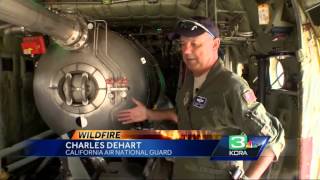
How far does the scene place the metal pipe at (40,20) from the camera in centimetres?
122

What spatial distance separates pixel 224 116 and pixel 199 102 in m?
0.13

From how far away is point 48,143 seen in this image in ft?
4.57

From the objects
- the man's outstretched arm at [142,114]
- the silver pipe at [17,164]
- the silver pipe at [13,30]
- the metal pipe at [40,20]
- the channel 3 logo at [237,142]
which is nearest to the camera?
the metal pipe at [40,20]

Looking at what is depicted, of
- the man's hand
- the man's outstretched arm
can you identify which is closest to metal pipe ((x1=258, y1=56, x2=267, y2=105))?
the man's outstretched arm

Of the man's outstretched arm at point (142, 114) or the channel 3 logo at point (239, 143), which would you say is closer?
the channel 3 logo at point (239, 143)

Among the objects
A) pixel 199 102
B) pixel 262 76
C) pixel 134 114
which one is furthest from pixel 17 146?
pixel 262 76

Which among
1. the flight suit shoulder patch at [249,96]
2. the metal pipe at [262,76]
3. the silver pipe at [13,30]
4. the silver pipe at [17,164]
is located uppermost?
the silver pipe at [13,30]

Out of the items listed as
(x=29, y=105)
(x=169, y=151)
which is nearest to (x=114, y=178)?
(x=29, y=105)

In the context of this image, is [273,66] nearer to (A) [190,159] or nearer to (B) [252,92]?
(B) [252,92]

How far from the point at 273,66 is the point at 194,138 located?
1.66 feet

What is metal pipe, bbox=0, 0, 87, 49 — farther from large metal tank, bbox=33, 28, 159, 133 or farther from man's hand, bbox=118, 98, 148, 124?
man's hand, bbox=118, 98, 148, 124

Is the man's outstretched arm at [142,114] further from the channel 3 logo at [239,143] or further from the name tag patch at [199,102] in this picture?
the channel 3 logo at [239,143]

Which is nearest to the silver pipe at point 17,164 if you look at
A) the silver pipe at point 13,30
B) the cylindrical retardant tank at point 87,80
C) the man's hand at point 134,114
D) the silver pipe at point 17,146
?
the silver pipe at point 17,146

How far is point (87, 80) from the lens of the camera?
1.82m
